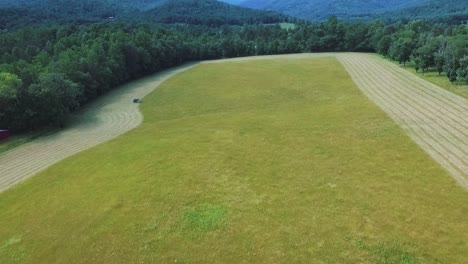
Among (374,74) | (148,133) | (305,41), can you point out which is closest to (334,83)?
(374,74)

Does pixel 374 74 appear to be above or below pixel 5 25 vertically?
below

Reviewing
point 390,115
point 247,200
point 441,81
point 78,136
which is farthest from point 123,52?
point 247,200

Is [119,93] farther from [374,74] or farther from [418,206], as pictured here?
[418,206]

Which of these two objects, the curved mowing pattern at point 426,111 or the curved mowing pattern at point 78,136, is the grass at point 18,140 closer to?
the curved mowing pattern at point 78,136

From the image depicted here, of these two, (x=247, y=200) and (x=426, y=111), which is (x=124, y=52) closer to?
(x=426, y=111)

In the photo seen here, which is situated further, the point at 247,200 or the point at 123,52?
the point at 123,52

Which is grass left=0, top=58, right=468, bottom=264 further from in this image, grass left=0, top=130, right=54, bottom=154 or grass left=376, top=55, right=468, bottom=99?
grass left=376, top=55, right=468, bottom=99
